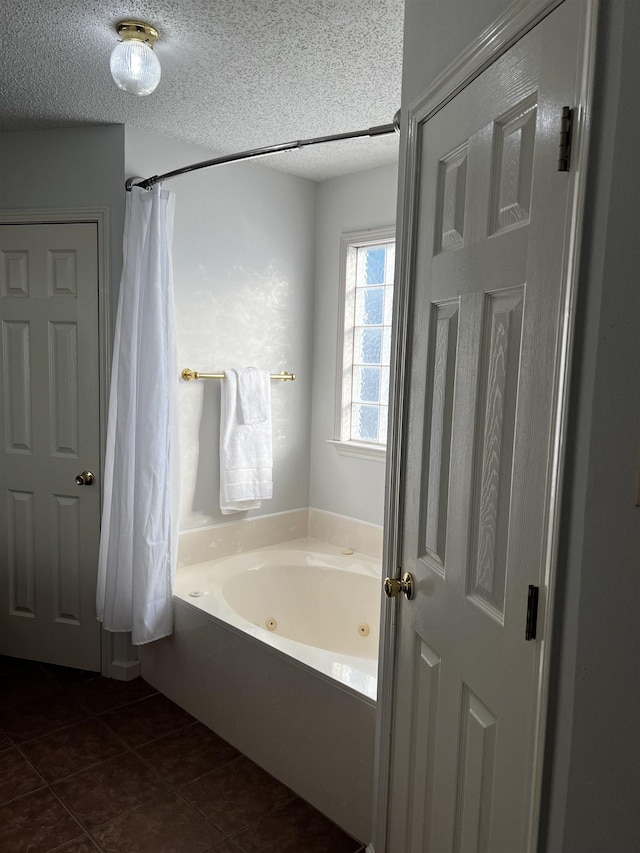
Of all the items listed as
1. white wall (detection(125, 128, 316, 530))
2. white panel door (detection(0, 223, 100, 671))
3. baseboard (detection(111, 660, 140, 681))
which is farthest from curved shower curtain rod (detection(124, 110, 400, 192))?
baseboard (detection(111, 660, 140, 681))

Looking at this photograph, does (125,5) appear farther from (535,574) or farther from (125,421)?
(535,574)

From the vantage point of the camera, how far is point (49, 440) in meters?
2.98

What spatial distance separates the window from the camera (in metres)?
3.27

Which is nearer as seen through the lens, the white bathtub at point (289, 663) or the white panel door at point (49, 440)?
the white bathtub at point (289, 663)

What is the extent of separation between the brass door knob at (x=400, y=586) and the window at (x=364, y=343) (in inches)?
63.3

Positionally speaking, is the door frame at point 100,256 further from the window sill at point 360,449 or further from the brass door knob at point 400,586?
the brass door knob at point 400,586

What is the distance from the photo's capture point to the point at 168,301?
2689mm

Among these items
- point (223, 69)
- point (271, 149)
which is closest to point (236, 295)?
point (271, 149)

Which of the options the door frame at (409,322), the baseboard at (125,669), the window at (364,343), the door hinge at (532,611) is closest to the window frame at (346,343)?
the window at (364,343)

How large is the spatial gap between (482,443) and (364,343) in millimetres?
2195

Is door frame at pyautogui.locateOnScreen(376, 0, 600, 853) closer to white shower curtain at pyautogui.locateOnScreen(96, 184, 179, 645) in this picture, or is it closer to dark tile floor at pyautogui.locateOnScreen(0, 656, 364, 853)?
dark tile floor at pyautogui.locateOnScreen(0, 656, 364, 853)

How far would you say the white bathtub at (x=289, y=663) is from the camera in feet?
6.69

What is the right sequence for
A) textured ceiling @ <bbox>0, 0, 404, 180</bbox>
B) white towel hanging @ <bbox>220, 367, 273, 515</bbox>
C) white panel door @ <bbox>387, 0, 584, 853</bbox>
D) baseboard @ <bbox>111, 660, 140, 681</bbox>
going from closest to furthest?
white panel door @ <bbox>387, 0, 584, 853</bbox>
textured ceiling @ <bbox>0, 0, 404, 180</bbox>
baseboard @ <bbox>111, 660, 140, 681</bbox>
white towel hanging @ <bbox>220, 367, 273, 515</bbox>

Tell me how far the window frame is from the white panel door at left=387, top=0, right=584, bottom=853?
1.71 m
